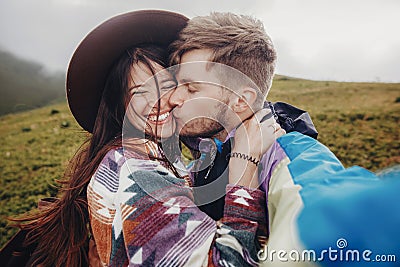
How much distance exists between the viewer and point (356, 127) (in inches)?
326

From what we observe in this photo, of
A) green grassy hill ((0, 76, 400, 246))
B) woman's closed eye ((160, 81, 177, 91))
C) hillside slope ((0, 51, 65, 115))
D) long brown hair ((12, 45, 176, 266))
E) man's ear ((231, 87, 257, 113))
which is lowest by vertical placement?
hillside slope ((0, 51, 65, 115))

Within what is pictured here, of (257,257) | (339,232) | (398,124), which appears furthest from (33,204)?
(398,124)

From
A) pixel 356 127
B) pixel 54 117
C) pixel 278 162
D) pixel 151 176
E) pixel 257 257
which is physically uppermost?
pixel 278 162

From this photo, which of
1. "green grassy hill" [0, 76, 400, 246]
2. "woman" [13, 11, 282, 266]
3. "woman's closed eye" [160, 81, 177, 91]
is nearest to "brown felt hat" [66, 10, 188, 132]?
"woman" [13, 11, 282, 266]

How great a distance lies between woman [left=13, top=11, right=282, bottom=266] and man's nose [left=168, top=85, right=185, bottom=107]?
32mm

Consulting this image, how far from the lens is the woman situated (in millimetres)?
1200

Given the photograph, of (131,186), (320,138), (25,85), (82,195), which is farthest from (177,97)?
(25,85)

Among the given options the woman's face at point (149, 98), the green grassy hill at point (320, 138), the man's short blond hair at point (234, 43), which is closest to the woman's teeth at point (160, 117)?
the woman's face at point (149, 98)

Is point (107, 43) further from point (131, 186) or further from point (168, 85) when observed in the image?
point (131, 186)

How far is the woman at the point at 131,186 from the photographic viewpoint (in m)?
1.20

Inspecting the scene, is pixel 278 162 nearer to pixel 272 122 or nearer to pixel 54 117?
pixel 272 122

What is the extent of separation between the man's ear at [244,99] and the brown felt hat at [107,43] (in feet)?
1.62

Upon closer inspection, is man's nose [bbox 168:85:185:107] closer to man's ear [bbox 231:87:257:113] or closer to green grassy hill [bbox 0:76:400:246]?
man's ear [bbox 231:87:257:113]

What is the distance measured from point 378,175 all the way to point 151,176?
0.82 metres
